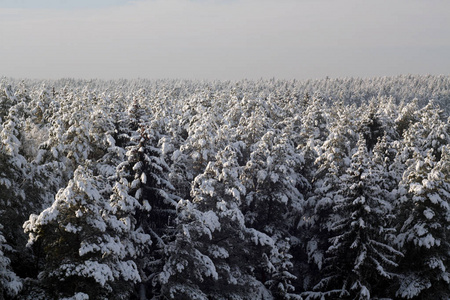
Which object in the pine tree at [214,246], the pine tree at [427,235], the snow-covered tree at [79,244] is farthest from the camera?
the pine tree at [427,235]

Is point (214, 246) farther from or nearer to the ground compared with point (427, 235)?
nearer to the ground

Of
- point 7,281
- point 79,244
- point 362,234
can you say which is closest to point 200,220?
point 79,244

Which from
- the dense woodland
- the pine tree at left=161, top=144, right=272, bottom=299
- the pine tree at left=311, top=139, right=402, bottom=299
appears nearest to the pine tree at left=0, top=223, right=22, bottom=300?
the dense woodland

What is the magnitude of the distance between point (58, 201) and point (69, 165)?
450 inches

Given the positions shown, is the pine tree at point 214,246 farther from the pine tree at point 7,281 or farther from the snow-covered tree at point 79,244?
the pine tree at point 7,281

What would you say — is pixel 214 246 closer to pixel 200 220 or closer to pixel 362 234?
pixel 200 220

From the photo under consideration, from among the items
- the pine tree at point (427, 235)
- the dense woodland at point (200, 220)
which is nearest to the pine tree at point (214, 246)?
the dense woodland at point (200, 220)

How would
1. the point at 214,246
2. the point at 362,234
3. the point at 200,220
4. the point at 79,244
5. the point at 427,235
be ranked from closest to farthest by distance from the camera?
1. the point at 79,244
2. the point at 200,220
3. the point at 214,246
4. the point at 427,235
5. the point at 362,234

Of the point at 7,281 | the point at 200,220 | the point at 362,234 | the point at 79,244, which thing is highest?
the point at 79,244

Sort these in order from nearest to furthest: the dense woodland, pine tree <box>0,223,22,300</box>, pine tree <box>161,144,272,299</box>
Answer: pine tree <box>0,223,22,300</box>, the dense woodland, pine tree <box>161,144,272,299</box>

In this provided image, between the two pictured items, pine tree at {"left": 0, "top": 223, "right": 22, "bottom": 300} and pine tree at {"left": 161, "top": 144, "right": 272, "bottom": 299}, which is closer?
pine tree at {"left": 0, "top": 223, "right": 22, "bottom": 300}

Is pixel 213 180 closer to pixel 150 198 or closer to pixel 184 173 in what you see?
pixel 150 198

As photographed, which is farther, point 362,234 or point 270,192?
point 270,192

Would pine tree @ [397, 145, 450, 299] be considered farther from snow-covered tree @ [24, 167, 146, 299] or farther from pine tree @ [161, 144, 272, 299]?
snow-covered tree @ [24, 167, 146, 299]
